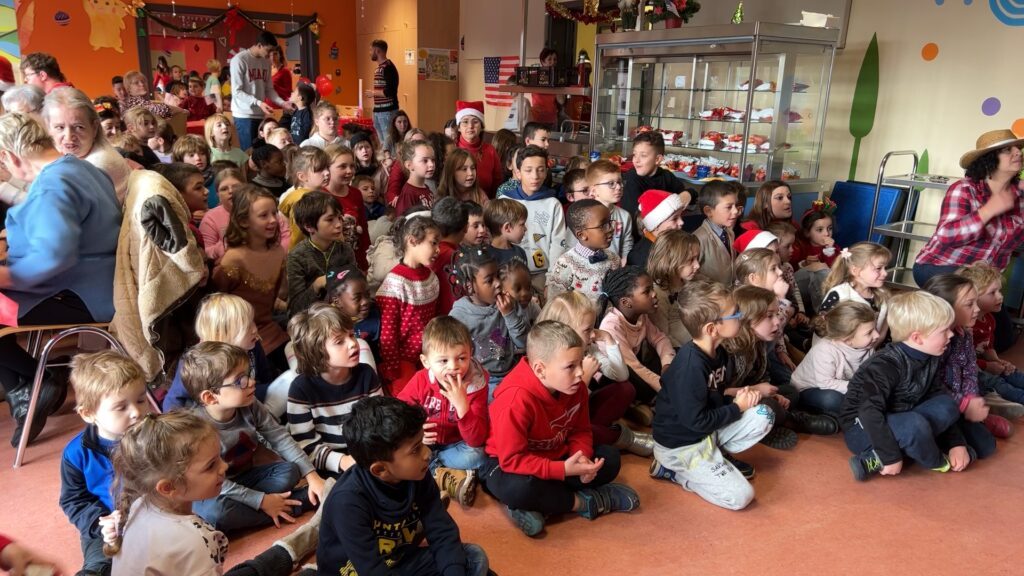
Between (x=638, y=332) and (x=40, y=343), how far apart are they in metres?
2.64

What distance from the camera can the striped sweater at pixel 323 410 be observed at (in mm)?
2605

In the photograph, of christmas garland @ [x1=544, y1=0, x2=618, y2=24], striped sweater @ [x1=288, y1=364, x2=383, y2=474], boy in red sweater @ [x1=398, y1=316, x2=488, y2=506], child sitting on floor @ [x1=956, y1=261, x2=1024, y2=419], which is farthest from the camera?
christmas garland @ [x1=544, y1=0, x2=618, y2=24]

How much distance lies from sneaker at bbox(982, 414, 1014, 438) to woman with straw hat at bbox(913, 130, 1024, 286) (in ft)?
3.98

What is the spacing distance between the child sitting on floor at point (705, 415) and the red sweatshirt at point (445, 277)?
1.08 m

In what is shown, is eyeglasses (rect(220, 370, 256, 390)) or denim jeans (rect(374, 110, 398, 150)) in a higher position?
denim jeans (rect(374, 110, 398, 150))

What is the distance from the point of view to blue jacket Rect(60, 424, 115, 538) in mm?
2129

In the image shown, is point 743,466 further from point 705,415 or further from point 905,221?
point 905,221

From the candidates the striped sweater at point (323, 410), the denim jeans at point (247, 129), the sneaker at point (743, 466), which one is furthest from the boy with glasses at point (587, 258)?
the denim jeans at point (247, 129)

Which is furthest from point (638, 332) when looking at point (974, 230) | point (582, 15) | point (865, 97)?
point (582, 15)

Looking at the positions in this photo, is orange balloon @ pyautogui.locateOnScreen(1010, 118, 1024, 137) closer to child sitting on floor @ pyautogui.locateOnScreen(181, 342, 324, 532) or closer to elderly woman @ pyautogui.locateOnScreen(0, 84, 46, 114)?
child sitting on floor @ pyautogui.locateOnScreen(181, 342, 324, 532)

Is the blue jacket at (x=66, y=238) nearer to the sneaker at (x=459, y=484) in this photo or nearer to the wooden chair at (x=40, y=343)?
the wooden chair at (x=40, y=343)

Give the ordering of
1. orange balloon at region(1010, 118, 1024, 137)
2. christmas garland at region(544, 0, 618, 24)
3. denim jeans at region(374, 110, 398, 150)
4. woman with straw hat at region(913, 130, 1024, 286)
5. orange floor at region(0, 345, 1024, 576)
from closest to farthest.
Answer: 1. orange floor at region(0, 345, 1024, 576)
2. woman with straw hat at region(913, 130, 1024, 286)
3. orange balloon at region(1010, 118, 1024, 137)
4. christmas garland at region(544, 0, 618, 24)
5. denim jeans at region(374, 110, 398, 150)

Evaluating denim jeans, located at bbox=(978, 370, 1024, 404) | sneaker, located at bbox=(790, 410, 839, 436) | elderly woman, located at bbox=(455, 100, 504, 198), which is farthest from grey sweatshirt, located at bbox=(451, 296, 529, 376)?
denim jeans, located at bbox=(978, 370, 1024, 404)

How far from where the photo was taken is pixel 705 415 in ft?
8.85
